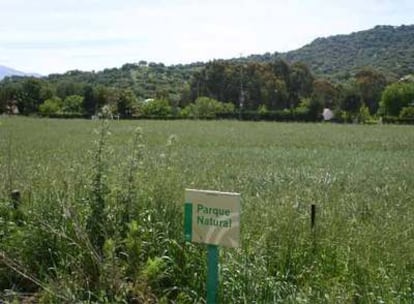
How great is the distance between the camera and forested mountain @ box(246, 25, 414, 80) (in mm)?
142550

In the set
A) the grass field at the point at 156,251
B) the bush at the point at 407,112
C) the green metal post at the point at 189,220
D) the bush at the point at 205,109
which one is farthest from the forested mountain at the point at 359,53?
the green metal post at the point at 189,220

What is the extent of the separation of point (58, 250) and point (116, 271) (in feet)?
3.18

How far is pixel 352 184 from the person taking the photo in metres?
12.7

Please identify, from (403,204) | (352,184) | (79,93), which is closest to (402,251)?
(403,204)

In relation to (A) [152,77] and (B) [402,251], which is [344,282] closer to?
(B) [402,251]

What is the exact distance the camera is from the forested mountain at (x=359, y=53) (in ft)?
468

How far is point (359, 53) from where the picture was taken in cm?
16462

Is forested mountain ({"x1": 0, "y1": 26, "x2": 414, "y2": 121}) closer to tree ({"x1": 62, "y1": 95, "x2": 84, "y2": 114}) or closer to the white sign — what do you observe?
tree ({"x1": 62, "y1": 95, "x2": 84, "y2": 114})

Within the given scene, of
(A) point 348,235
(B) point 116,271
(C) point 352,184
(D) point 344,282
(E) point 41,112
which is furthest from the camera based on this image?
(E) point 41,112

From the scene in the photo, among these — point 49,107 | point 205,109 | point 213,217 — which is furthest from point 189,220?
point 49,107

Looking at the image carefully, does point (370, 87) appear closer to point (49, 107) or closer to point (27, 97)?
point (49, 107)

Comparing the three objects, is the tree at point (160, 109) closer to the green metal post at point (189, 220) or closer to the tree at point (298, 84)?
the tree at point (298, 84)

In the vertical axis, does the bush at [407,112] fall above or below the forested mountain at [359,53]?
below

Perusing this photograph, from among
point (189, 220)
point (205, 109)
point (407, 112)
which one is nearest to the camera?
point (189, 220)
